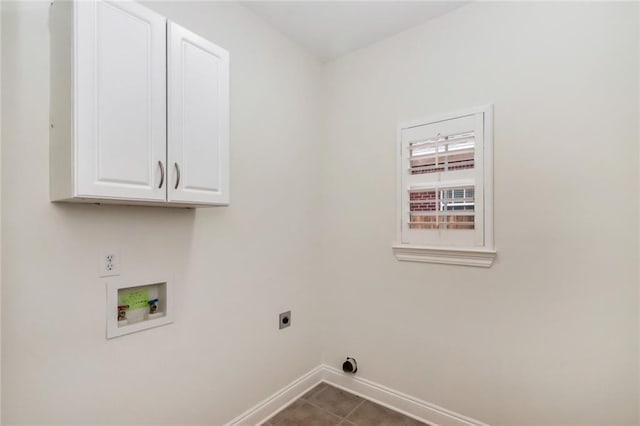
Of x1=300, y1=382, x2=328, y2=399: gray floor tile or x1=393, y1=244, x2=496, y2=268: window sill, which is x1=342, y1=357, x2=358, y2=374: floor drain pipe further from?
x1=393, y1=244, x2=496, y2=268: window sill

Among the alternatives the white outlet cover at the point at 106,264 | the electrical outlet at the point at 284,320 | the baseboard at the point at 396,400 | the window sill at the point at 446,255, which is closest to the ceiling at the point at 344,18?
the window sill at the point at 446,255

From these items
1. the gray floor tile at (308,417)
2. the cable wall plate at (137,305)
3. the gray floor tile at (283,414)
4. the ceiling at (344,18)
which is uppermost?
the ceiling at (344,18)

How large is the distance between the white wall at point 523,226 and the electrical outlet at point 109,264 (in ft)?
5.14

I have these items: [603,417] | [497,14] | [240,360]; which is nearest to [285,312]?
[240,360]

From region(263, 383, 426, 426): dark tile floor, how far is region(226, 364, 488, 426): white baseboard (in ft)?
0.14

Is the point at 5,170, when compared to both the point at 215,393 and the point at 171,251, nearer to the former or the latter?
the point at 171,251

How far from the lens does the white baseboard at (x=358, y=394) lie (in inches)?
78.9

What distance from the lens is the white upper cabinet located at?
1.11 metres

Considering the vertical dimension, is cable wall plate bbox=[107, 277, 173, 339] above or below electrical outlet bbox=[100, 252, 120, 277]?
below

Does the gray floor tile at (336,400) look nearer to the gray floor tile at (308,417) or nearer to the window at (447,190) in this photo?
the gray floor tile at (308,417)

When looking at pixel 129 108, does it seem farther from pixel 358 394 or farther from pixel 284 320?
pixel 358 394

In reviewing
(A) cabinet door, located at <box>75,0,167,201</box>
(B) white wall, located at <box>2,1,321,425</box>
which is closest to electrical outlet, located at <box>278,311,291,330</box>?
(B) white wall, located at <box>2,1,321,425</box>

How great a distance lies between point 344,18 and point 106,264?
77.8 inches

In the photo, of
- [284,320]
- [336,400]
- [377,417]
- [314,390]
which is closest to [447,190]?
[284,320]
